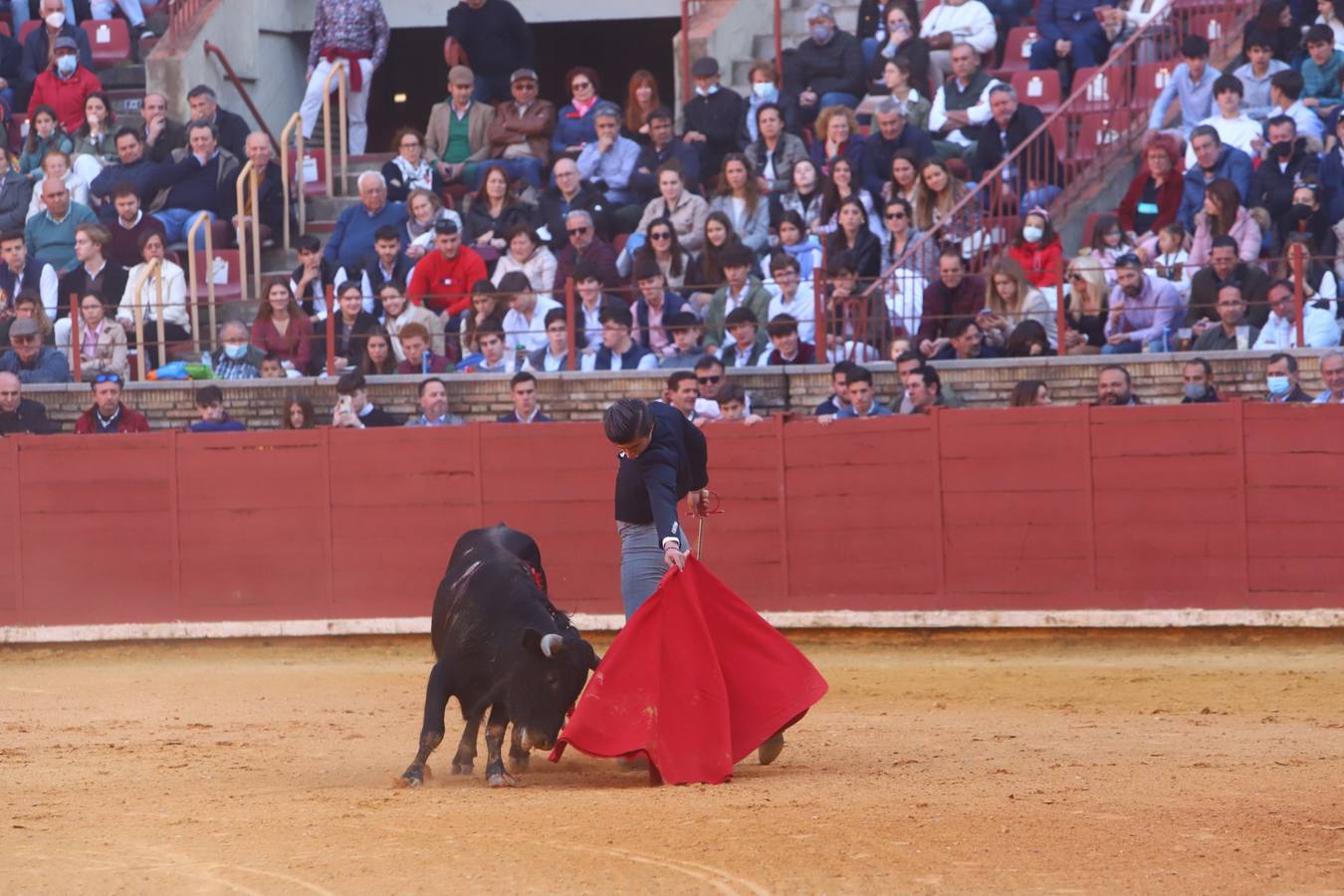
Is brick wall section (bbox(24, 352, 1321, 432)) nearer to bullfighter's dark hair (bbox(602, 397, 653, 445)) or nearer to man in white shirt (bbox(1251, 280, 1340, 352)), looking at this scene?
man in white shirt (bbox(1251, 280, 1340, 352))

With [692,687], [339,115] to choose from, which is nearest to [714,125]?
[339,115]

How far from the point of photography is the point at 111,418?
44.8 feet

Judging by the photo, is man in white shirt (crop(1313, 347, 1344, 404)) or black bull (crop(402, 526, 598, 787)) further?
man in white shirt (crop(1313, 347, 1344, 404))

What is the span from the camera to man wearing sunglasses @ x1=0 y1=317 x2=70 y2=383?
14250 mm

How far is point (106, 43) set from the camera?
18.2 m

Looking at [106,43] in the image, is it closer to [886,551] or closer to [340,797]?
[886,551]

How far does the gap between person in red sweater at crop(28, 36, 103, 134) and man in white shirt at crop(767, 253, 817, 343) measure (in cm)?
705

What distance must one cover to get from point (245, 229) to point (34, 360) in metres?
2.17

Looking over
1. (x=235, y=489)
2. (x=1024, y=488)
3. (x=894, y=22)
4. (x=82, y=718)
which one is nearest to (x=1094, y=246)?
(x=1024, y=488)

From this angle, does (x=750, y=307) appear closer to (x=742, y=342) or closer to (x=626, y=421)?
(x=742, y=342)

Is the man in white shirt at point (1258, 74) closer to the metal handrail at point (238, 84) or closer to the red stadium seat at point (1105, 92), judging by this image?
the red stadium seat at point (1105, 92)

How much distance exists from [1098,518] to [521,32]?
23.7 feet

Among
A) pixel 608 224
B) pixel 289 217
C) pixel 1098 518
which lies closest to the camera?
pixel 1098 518

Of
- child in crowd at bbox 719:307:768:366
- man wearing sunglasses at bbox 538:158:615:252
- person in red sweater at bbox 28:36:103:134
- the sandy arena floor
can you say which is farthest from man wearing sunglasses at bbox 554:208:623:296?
person in red sweater at bbox 28:36:103:134
